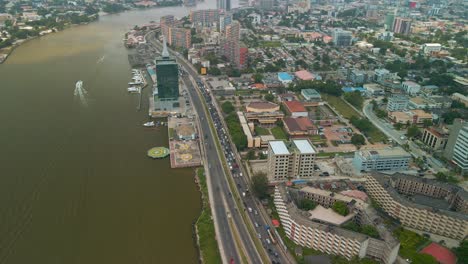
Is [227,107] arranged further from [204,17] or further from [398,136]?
[204,17]

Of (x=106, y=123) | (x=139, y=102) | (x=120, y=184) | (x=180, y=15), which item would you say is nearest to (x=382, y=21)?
(x=180, y=15)

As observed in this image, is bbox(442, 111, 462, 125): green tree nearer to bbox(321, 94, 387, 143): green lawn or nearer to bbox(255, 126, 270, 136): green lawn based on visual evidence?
bbox(321, 94, 387, 143): green lawn

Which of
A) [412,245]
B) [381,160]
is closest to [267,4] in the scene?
[381,160]

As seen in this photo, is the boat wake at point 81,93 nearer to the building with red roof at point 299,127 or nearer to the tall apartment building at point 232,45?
the building with red roof at point 299,127

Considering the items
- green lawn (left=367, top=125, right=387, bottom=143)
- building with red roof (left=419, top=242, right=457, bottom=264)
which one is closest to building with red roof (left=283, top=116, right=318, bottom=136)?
green lawn (left=367, top=125, right=387, bottom=143)

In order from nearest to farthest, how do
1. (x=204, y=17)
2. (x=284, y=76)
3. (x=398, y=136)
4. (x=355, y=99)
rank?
(x=398, y=136)
(x=355, y=99)
(x=284, y=76)
(x=204, y=17)
